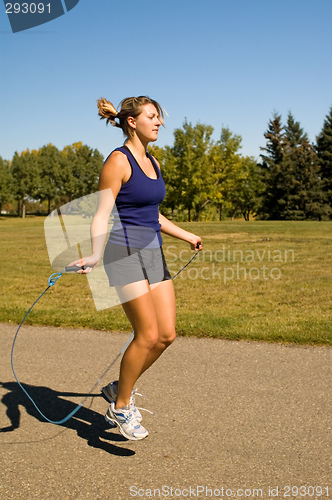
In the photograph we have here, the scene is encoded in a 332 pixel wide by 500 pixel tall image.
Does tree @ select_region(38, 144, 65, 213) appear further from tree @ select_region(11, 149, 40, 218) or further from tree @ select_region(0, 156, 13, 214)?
tree @ select_region(0, 156, 13, 214)

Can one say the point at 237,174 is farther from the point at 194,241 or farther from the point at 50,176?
the point at 194,241

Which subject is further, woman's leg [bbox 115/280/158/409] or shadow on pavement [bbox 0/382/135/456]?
shadow on pavement [bbox 0/382/135/456]

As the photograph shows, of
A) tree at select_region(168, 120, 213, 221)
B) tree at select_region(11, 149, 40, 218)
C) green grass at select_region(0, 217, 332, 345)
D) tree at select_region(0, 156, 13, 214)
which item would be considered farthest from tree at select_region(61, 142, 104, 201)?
green grass at select_region(0, 217, 332, 345)

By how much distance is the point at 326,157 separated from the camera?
5275 centimetres

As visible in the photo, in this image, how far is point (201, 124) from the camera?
182ft

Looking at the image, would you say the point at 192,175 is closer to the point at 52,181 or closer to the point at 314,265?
the point at 52,181

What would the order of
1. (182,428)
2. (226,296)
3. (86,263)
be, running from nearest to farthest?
(86,263) < (182,428) < (226,296)

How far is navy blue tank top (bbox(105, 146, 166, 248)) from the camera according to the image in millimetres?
2979

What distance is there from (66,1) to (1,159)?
59.7 metres

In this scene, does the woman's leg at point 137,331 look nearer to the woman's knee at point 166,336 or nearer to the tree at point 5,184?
the woman's knee at point 166,336

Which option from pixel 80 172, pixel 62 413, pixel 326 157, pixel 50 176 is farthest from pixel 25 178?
pixel 62 413

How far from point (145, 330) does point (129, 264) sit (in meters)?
0.40

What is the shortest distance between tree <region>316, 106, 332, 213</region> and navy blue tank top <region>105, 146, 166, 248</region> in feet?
169

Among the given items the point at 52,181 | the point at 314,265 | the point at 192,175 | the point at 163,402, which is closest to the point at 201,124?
the point at 192,175
